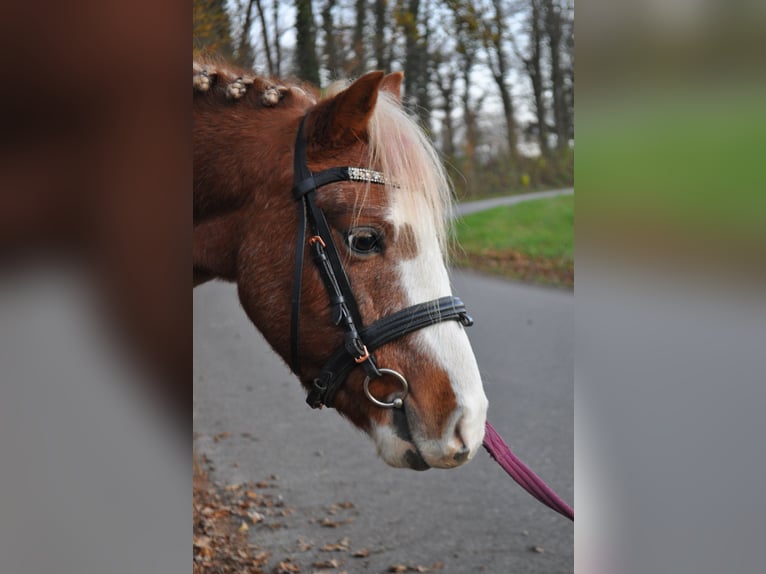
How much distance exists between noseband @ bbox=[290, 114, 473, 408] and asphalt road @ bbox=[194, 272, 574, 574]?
93cm

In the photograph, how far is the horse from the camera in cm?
127

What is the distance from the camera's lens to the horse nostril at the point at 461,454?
1251 millimetres

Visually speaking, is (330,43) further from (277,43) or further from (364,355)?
(364,355)

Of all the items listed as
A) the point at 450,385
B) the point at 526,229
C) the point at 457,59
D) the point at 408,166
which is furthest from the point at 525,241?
the point at 450,385

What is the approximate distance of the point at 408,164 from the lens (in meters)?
→ 1.34

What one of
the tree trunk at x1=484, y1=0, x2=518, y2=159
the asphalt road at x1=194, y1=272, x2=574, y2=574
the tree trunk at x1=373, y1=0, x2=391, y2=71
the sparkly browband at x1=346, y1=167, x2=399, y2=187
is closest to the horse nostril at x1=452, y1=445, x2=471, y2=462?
the sparkly browband at x1=346, y1=167, x2=399, y2=187

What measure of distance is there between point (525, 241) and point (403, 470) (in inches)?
40.4

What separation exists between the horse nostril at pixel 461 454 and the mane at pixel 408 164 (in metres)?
0.43

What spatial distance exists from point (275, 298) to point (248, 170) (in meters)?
0.29

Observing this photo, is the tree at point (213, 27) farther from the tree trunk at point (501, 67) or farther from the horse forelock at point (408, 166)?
the tree trunk at point (501, 67)
